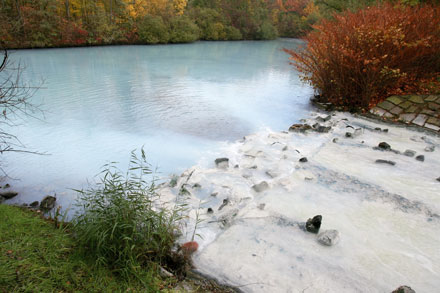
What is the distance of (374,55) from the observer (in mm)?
6473

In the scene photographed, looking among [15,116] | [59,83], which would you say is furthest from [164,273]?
[59,83]

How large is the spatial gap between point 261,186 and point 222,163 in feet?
2.91

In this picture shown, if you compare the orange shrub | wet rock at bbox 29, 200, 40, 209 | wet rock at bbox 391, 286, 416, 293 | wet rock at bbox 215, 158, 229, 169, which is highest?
the orange shrub

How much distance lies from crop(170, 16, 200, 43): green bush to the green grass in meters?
26.4

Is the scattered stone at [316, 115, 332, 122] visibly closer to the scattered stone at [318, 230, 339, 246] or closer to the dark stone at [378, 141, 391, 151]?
the dark stone at [378, 141, 391, 151]

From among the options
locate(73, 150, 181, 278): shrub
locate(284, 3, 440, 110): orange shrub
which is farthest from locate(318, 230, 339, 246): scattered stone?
locate(284, 3, 440, 110): orange shrub

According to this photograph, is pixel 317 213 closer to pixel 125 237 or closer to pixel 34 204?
pixel 125 237

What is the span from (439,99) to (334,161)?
139 inches

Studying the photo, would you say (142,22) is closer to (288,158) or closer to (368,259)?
(288,158)

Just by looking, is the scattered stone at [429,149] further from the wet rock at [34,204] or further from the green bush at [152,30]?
the green bush at [152,30]

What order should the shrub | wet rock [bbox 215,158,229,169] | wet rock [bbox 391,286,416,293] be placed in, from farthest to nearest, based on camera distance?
wet rock [bbox 215,158,229,169], the shrub, wet rock [bbox 391,286,416,293]

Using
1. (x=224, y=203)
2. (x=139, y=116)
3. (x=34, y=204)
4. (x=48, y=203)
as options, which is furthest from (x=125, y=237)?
(x=139, y=116)

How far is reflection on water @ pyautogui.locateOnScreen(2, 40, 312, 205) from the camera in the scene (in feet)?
14.4

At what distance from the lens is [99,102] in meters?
7.45
